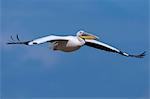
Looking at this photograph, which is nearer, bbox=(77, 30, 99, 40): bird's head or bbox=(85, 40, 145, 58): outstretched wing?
bbox=(77, 30, 99, 40): bird's head

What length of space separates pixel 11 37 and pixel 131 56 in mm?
5393

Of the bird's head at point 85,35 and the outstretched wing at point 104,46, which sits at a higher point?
the bird's head at point 85,35

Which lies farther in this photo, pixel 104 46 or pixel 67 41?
pixel 104 46

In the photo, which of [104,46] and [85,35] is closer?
[85,35]

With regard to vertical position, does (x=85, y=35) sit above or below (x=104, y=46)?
above

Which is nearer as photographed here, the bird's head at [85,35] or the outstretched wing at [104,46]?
the bird's head at [85,35]

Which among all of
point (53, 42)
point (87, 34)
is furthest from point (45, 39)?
point (87, 34)

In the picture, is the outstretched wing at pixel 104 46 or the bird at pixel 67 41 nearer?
the bird at pixel 67 41

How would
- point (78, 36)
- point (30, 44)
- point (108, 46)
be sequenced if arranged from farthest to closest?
point (108, 46) → point (78, 36) → point (30, 44)

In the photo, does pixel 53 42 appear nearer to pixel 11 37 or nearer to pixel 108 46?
pixel 11 37

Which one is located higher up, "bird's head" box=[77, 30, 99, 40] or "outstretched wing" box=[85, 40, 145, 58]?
"bird's head" box=[77, 30, 99, 40]

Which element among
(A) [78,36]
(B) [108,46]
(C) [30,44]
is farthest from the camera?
(B) [108,46]

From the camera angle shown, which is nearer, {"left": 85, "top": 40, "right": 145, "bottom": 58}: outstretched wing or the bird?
the bird

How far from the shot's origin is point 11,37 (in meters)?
26.9
